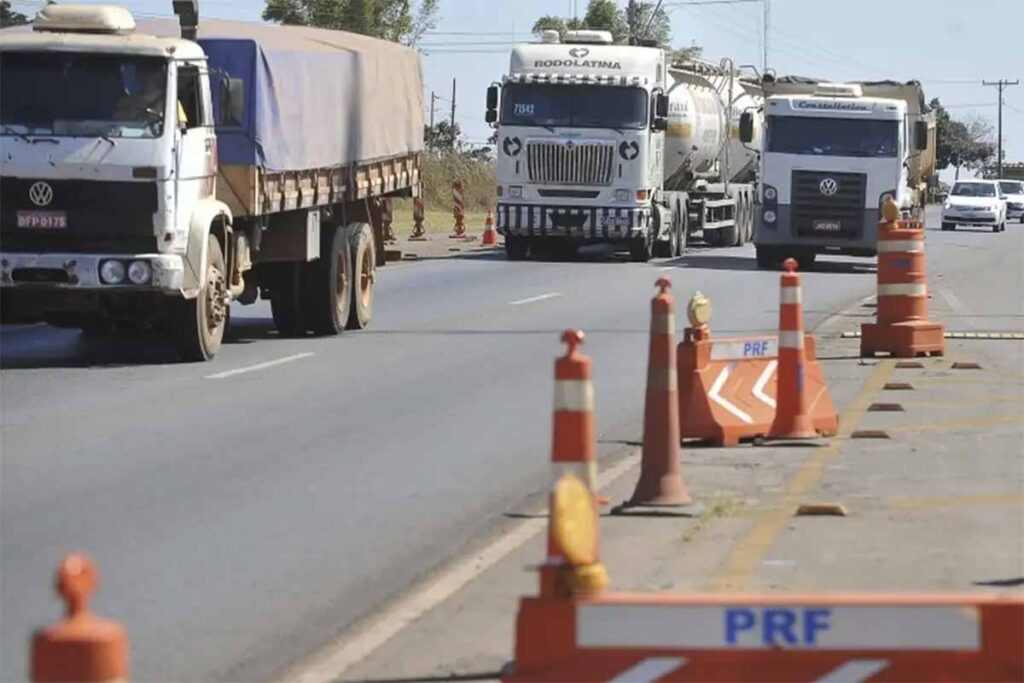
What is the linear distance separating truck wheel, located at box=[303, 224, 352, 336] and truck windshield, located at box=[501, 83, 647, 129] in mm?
16156

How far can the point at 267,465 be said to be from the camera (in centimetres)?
1210

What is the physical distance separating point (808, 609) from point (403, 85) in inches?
809

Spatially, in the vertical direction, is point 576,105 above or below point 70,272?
above

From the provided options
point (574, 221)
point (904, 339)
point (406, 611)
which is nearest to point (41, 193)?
point (904, 339)

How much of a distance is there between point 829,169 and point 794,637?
104 feet

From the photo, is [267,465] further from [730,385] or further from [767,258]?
[767,258]

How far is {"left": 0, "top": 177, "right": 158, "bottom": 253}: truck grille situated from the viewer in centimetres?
1695

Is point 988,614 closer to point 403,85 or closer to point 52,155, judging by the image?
point 52,155

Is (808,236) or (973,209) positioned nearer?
(808,236)

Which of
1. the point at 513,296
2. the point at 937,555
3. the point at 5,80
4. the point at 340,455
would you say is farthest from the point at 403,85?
the point at 937,555

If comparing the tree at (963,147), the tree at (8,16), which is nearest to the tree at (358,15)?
the tree at (8,16)

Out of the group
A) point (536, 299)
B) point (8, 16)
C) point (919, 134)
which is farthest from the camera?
point (8, 16)

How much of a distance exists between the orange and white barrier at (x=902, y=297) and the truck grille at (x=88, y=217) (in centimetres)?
657

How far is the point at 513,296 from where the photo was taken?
27.5 m
